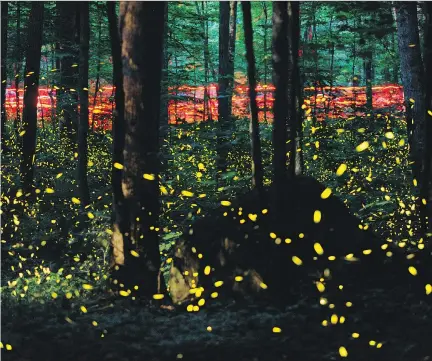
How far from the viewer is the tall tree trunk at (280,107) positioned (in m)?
6.07

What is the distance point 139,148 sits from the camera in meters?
6.54

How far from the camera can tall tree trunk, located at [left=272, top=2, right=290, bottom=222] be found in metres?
6.07

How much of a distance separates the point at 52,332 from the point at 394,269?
3.94 metres

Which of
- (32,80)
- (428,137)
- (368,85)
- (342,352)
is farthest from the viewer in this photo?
Answer: (368,85)

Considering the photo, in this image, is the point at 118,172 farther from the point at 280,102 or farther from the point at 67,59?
the point at 67,59

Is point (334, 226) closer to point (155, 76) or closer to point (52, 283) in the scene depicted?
point (155, 76)

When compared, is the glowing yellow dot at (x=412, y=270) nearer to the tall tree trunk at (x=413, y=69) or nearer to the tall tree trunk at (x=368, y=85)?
the tall tree trunk at (x=413, y=69)

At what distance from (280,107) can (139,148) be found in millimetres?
1771

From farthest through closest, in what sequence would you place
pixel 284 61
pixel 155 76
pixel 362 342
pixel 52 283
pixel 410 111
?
pixel 410 111 → pixel 52 283 → pixel 155 76 → pixel 284 61 → pixel 362 342

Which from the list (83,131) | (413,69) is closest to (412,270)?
(413,69)

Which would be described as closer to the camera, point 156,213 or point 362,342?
point 362,342

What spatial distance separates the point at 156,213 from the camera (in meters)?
6.68

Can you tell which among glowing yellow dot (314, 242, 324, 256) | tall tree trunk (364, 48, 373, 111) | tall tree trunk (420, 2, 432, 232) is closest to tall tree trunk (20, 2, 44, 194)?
tall tree trunk (364, 48, 373, 111)

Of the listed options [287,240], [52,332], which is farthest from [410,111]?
[52,332]
